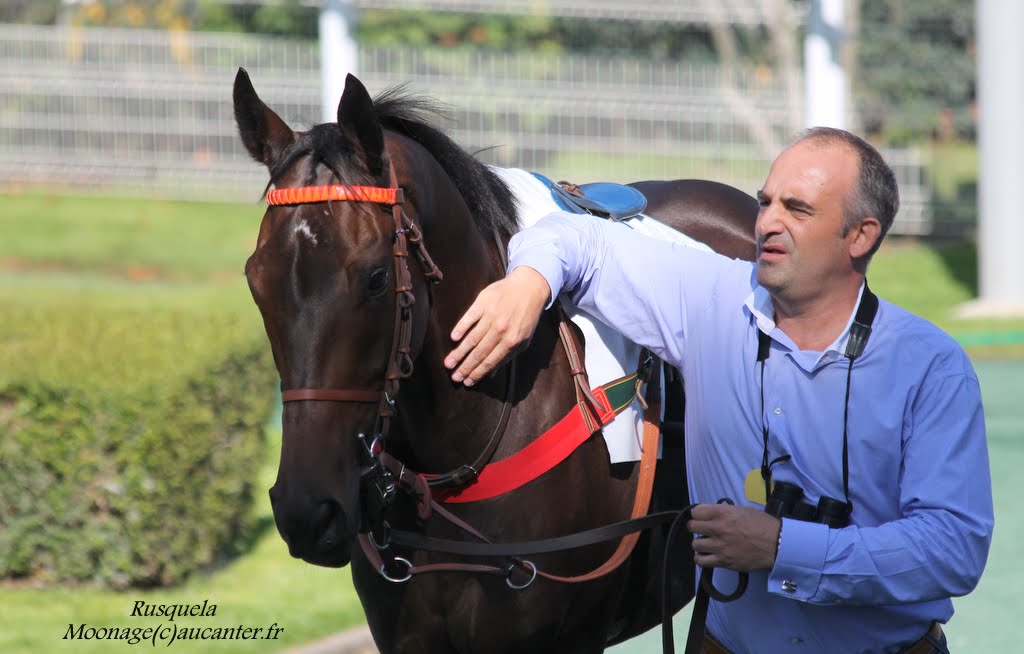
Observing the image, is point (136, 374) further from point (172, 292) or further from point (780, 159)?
point (172, 292)

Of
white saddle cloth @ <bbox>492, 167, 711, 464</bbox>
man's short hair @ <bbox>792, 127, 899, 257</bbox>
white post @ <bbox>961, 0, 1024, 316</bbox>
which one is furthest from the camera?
white post @ <bbox>961, 0, 1024, 316</bbox>

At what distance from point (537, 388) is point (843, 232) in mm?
828

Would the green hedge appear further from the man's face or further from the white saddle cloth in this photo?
the man's face

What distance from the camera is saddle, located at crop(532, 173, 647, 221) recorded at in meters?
3.03

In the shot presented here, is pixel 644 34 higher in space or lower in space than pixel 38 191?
higher

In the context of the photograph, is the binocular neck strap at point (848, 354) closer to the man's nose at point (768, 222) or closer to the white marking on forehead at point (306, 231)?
the man's nose at point (768, 222)

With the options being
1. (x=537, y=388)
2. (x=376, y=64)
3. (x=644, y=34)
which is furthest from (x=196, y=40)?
(x=537, y=388)

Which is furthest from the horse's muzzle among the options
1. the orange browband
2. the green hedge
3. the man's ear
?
the green hedge

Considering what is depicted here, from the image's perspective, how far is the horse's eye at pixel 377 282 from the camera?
226 centimetres

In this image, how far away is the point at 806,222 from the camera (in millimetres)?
2160

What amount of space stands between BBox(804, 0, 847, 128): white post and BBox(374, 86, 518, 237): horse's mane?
1001cm

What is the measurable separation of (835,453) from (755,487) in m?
0.17

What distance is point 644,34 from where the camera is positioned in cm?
1939

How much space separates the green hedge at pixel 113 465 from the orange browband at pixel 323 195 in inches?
114
